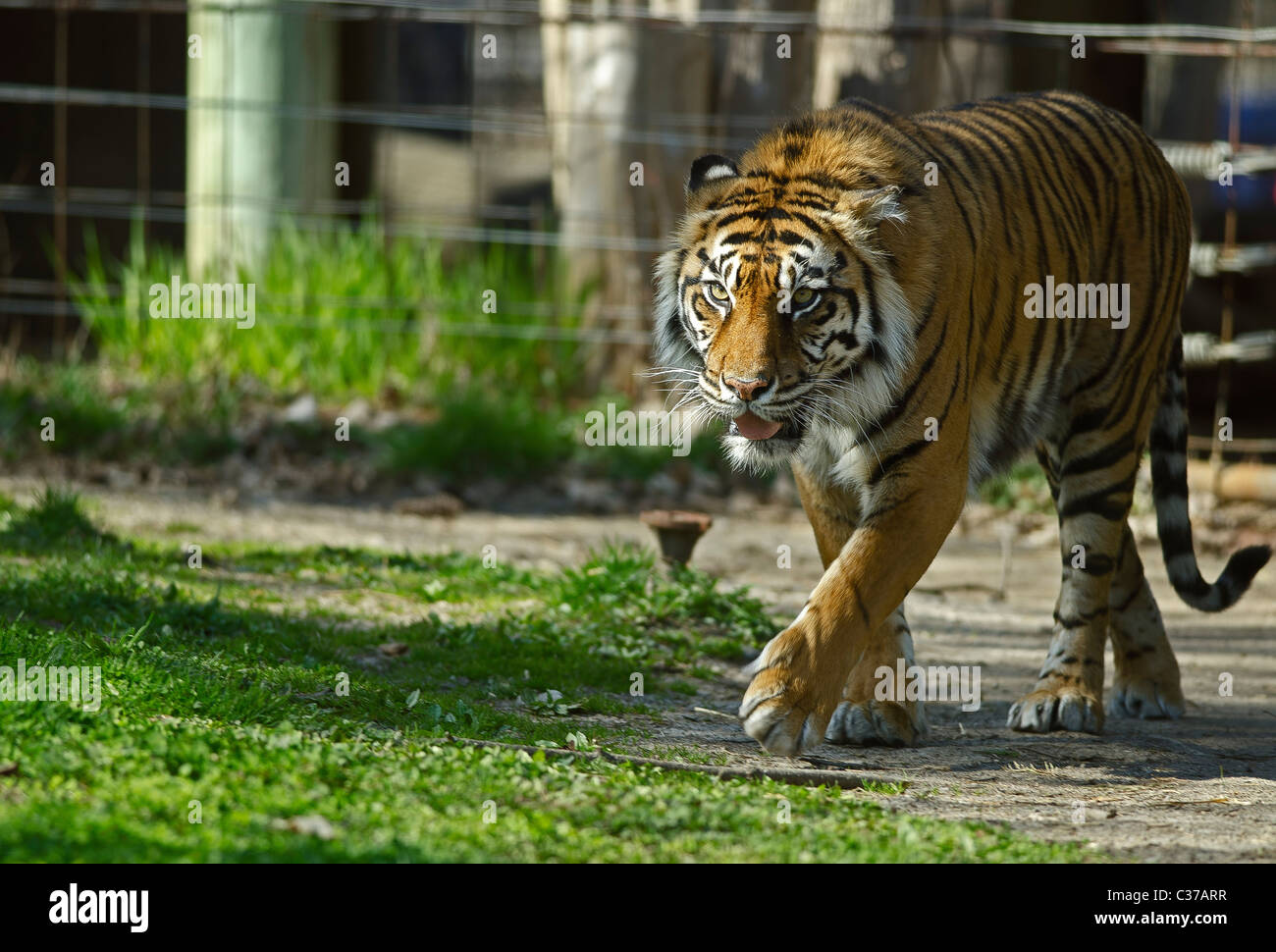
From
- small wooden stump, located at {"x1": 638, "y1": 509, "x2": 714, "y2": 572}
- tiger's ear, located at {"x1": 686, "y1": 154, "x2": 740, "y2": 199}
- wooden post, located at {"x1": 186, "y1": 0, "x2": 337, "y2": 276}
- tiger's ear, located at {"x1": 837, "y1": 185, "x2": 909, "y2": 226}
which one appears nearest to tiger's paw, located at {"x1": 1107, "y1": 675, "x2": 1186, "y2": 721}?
small wooden stump, located at {"x1": 638, "y1": 509, "x2": 714, "y2": 572}

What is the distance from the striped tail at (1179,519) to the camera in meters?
5.11

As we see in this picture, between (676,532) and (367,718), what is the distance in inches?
87.1

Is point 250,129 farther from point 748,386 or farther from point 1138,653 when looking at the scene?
point 1138,653

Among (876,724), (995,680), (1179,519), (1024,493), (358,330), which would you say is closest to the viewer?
(876,724)

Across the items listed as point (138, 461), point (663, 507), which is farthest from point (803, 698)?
point (138, 461)

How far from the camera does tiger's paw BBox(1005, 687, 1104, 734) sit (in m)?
4.75

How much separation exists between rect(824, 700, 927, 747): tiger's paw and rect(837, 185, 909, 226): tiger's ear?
1.43 meters

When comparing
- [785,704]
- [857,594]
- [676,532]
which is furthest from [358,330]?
[785,704]

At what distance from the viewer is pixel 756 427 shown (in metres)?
4.17

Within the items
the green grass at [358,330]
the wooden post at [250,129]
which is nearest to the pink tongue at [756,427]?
the green grass at [358,330]

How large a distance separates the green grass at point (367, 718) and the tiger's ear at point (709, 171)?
63.5 inches

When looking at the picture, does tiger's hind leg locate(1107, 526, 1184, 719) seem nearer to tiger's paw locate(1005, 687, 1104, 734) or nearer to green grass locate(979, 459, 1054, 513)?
tiger's paw locate(1005, 687, 1104, 734)

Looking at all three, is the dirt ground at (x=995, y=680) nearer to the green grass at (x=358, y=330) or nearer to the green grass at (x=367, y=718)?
the green grass at (x=367, y=718)

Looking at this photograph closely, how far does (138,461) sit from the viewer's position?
8.12 meters
